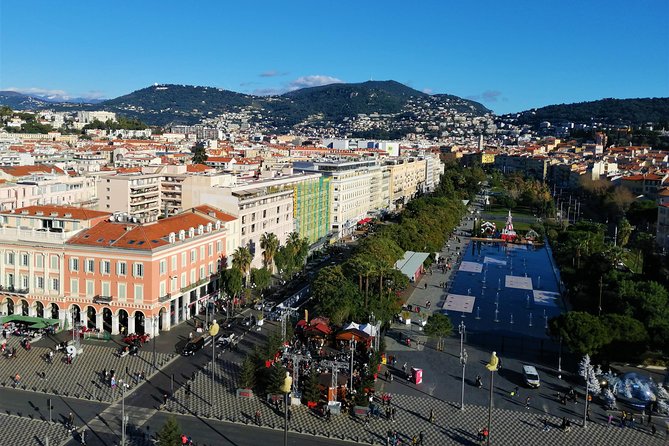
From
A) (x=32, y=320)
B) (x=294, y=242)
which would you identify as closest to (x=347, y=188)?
(x=294, y=242)

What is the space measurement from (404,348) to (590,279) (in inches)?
805

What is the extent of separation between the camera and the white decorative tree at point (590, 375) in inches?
1329

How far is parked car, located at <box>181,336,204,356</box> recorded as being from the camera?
3919 centimetres

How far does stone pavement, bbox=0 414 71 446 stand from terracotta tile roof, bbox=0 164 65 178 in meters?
51.1

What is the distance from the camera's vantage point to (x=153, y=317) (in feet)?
137

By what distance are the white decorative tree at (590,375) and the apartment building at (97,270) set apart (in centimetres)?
2528

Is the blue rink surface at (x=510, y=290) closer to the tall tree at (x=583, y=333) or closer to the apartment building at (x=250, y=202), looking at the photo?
the tall tree at (x=583, y=333)

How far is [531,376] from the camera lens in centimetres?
3603

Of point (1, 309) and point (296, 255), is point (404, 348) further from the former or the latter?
point (1, 309)

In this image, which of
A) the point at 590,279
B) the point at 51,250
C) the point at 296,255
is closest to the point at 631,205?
the point at 590,279

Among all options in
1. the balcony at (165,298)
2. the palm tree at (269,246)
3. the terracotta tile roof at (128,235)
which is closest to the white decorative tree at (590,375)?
the balcony at (165,298)

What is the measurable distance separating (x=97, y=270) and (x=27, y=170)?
4173 centimetres

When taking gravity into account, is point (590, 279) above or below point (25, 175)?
below

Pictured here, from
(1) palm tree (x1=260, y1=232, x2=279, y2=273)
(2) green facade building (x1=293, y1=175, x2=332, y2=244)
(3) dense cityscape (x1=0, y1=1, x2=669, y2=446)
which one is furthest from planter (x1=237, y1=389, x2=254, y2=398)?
(2) green facade building (x1=293, y1=175, x2=332, y2=244)
